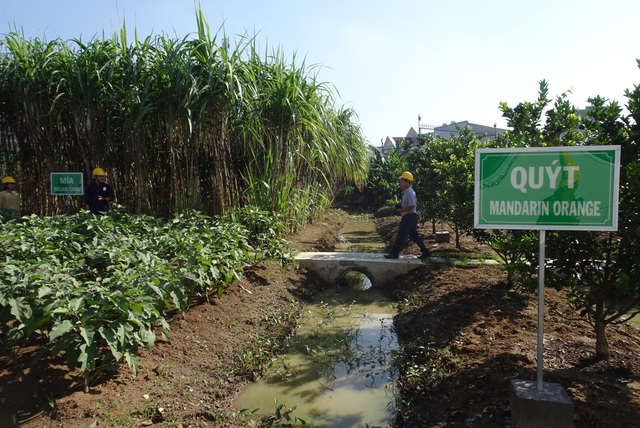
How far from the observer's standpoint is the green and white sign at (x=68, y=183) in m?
5.95

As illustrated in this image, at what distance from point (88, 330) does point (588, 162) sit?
310cm

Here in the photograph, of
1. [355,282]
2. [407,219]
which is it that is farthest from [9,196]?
[407,219]

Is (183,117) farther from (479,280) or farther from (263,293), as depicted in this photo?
(479,280)

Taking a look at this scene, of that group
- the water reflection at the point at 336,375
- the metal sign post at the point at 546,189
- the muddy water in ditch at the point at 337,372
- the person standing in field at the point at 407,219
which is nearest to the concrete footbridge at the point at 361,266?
the person standing in field at the point at 407,219

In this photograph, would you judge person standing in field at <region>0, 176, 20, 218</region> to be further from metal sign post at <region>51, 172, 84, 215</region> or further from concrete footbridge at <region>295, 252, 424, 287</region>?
concrete footbridge at <region>295, 252, 424, 287</region>

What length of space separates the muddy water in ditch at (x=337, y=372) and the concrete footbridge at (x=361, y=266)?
0.83 m

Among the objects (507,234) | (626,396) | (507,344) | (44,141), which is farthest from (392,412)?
(44,141)

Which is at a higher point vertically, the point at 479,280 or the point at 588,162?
the point at 588,162

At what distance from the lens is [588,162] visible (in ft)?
8.21

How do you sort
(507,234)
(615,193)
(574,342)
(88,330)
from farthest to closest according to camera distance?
(507,234) → (574,342) → (88,330) → (615,193)

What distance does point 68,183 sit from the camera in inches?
236

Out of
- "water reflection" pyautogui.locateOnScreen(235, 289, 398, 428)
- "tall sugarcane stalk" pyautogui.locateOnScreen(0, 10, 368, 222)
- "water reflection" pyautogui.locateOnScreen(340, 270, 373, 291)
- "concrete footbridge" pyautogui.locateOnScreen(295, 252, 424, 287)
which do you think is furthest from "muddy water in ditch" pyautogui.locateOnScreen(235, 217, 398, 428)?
"tall sugarcane stalk" pyautogui.locateOnScreen(0, 10, 368, 222)

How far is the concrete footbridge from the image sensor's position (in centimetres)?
691

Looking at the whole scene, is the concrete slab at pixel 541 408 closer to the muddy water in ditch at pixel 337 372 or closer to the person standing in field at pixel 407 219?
the muddy water in ditch at pixel 337 372
